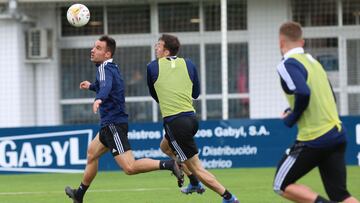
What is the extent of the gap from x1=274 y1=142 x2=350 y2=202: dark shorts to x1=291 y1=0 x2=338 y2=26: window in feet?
45.9

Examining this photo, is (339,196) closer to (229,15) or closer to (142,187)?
(142,187)

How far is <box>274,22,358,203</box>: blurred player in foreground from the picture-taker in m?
7.11

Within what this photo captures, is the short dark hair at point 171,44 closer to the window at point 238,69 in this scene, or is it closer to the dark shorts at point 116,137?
the dark shorts at point 116,137

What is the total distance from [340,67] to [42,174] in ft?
27.1

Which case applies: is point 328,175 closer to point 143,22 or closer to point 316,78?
point 316,78

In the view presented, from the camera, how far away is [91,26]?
841 inches

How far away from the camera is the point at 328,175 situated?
7258 millimetres

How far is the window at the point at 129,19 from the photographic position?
21.2 metres

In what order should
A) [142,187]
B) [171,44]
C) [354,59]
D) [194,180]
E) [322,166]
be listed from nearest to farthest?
[322,166] → [171,44] → [194,180] → [142,187] → [354,59]

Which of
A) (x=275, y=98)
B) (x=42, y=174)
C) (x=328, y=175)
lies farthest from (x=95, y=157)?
(x=275, y=98)

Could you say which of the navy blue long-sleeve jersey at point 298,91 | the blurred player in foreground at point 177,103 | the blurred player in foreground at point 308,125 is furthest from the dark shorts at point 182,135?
the navy blue long-sleeve jersey at point 298,91

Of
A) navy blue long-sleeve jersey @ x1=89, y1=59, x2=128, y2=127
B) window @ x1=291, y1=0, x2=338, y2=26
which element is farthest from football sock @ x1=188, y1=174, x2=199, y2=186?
window @ x1=291, y1=0, x2=338, y2=26

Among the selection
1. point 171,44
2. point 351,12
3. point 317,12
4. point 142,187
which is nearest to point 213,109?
point 317,12

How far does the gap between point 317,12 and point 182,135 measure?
1187 centimetres
